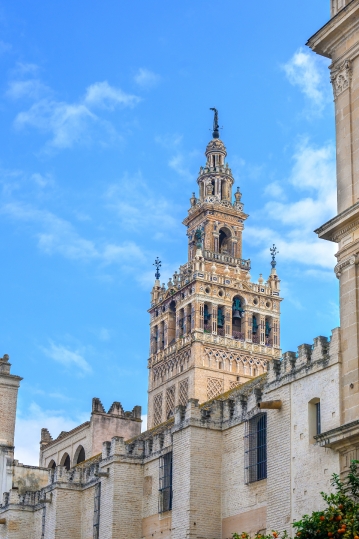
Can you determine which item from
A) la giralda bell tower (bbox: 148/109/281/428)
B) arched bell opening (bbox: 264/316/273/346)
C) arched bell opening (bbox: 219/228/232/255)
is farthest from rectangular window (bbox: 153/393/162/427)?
arched bell opening (bbox: 219/228/232/255)

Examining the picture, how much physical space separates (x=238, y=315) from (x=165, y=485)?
50003 millimetres

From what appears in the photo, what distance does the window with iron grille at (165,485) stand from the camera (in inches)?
1604

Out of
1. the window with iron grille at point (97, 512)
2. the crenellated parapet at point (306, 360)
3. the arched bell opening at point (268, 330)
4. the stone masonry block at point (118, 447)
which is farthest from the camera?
the arched bell opening at point (268, 330)

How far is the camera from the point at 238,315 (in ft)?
298

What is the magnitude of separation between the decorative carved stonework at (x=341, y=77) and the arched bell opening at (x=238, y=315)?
6067 centimetres

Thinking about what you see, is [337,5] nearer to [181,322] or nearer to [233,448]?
[233,448]

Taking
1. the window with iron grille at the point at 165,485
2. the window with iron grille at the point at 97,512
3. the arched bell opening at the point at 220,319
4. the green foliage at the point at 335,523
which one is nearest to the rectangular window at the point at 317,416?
the green foliage at the point at 335,523

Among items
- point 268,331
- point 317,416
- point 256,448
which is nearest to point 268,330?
point 268,331

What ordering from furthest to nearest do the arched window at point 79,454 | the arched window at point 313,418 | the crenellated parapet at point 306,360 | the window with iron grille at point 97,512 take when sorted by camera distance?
1. the arched window at point 79,454
2. the window with iron grille at point 97,512
3. the arched window at point 313,418
4. the crenellated parapet at point 306,360

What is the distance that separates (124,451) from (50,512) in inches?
275

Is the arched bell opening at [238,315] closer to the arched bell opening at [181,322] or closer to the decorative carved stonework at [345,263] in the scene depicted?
the arched bell opening at [181,322]

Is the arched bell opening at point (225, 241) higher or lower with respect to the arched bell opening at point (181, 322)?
higher

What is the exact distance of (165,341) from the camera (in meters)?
93.6

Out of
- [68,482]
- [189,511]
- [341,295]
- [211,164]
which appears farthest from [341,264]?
[211,164]
